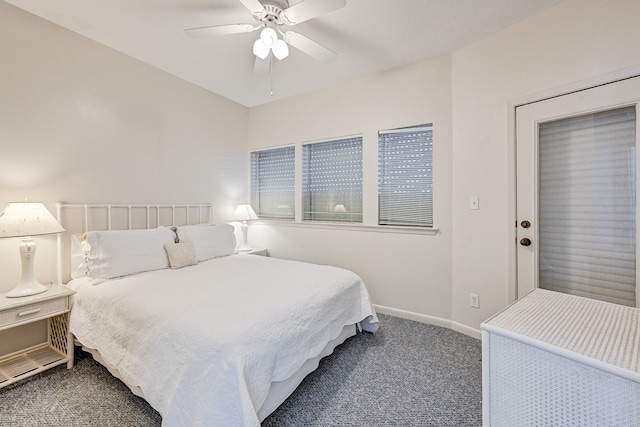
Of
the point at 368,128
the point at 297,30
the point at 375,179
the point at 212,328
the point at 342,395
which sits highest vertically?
the point at 297,30

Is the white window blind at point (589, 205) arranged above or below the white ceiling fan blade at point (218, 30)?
below

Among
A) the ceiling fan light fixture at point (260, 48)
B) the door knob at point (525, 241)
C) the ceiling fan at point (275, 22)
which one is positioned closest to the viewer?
the ceiling fan at point (275, 22)

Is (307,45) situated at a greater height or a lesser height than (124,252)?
greater

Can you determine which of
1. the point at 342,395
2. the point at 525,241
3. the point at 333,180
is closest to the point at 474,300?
the point at 525,241

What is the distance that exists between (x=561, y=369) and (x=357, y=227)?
2337 millimetres

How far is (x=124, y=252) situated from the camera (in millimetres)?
2256

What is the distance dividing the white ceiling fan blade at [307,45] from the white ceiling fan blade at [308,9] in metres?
0.12

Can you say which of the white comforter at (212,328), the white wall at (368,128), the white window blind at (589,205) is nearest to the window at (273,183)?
the white wall at (368,128)

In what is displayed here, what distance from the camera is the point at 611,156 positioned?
178 centimetres

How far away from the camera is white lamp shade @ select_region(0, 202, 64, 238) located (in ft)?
5.83

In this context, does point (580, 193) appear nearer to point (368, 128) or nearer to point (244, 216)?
point (368, 128)

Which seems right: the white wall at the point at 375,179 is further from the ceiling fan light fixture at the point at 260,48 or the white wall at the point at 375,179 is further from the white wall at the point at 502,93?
the ceiling fan light fixture at the point at 260,48

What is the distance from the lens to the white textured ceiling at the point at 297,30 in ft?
6.54

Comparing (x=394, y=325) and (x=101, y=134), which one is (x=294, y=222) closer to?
(x=394, y=325)
